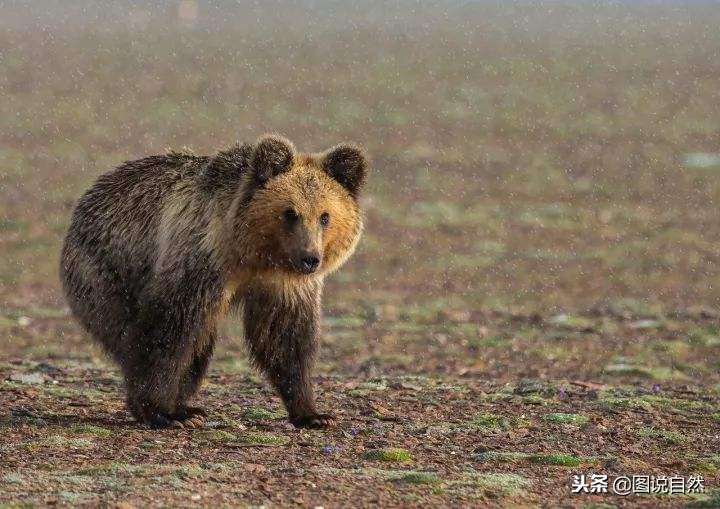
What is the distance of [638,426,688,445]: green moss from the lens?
800cm

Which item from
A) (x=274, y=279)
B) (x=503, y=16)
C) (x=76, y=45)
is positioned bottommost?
(x=274, y=279)

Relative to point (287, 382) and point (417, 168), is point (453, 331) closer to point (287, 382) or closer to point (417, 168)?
point (287, 382)

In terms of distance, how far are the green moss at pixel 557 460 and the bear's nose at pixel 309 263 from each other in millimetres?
1602

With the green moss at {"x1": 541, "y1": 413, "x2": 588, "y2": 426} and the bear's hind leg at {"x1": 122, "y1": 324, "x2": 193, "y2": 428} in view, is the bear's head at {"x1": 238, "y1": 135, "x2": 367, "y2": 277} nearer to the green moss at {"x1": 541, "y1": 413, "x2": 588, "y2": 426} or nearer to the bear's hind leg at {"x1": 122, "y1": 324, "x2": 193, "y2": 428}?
the bear's hind leg at {"x1": 122, "y1": 324, "x2": 193, "y2": 428}

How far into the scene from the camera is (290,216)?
7688 millimetres

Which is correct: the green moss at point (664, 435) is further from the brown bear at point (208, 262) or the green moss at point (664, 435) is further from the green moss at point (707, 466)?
the brown bear at point (208, 262)

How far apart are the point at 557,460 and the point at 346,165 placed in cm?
217

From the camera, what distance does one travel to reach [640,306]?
15.3 meters

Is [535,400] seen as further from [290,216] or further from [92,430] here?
[92,430]

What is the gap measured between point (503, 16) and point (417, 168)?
46.4 m

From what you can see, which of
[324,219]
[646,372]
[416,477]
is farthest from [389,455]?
[646,372]

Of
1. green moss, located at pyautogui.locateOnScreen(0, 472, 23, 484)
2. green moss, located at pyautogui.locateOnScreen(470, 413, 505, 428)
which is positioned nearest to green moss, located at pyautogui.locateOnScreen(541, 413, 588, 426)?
green moss, located at pyautogui.locateOnScreen(470, 413, 505, 428)

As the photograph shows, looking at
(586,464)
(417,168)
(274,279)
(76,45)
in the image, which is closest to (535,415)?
(586,464)

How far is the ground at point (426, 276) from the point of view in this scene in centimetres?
709
